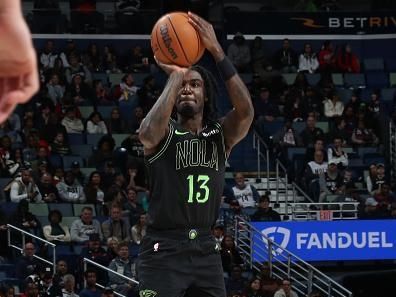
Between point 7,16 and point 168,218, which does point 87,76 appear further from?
point 7,16

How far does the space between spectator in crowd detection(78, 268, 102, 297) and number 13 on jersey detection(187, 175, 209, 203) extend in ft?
26.7

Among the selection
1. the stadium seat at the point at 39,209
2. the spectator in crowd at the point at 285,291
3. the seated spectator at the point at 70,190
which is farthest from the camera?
the seated spectator at the point at 70,190

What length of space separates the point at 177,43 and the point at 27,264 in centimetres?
961

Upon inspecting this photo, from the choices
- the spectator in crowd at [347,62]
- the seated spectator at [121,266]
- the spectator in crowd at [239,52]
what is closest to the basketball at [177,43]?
the seated spectator at [121,266]

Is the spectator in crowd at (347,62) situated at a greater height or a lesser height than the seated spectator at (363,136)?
greater

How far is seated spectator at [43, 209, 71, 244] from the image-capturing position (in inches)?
614

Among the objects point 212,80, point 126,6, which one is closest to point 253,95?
point 126,6

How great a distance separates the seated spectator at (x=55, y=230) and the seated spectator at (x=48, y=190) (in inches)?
34.4

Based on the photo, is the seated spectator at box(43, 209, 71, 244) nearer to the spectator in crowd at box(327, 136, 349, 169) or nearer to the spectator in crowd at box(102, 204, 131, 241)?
the spectator in crowd at box(102, 204, 131, 241)

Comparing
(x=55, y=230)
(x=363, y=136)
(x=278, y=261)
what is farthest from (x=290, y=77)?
(x=55, y=230)

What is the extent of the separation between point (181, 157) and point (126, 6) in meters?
19.0

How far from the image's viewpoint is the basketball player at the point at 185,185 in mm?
5660

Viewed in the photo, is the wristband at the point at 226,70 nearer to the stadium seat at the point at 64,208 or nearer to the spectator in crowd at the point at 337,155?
the stadium seat at the point at 64,208

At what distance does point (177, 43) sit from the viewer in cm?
548
